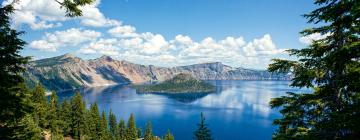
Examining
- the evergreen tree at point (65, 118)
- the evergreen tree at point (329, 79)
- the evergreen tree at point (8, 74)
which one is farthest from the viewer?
the evergreen tree at point (65, 118)

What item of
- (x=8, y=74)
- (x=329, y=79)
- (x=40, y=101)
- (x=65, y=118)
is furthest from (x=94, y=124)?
(x=329, y=79)

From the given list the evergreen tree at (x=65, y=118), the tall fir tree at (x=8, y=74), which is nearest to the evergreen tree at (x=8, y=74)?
the tall fir tree at (x=8, y=74)

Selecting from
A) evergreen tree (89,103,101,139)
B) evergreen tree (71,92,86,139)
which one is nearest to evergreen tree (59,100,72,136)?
evergreen tree (71,92,86,139)

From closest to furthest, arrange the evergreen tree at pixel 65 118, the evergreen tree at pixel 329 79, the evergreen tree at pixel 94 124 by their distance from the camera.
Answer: the evergreen tree at pixel 329 79, the evergreen tree at pixel 65 118, the evergreen tree at pixel 94 124

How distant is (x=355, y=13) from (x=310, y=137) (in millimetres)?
5658

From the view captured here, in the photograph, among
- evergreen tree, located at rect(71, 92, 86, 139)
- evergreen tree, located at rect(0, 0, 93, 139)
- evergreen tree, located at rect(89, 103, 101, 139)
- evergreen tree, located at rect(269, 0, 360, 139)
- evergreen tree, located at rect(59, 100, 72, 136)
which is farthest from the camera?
evergreen tree, located at rect(89, 103, 101, 139)

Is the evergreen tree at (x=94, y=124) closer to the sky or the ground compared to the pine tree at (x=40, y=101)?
closer to the ground

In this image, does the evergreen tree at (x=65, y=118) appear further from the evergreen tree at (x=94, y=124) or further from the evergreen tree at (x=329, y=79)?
the evergreen tree at (x=329, y=79)

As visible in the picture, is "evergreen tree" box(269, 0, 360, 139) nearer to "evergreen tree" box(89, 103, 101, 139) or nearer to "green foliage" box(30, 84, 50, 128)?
"green foliage" box(30, 84, 50, 128)

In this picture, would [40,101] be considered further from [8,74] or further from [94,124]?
[8,74]

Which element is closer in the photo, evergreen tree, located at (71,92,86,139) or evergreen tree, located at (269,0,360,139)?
evergreen tree, located at (269,0,360,139)

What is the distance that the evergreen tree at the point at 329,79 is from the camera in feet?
38.0

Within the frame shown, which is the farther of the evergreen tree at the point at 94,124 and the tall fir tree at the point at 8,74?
the evergreen tree at the point at 94,124

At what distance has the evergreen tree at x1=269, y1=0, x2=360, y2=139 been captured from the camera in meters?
11.6
